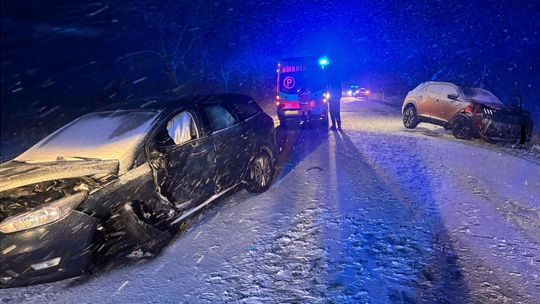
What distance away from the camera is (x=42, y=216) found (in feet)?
9.21

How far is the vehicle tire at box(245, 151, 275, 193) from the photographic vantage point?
5445 millimetres

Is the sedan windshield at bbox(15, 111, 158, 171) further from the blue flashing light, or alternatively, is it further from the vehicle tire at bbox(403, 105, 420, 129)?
the vehicle tire at bbox(403, 105, 420, 129)

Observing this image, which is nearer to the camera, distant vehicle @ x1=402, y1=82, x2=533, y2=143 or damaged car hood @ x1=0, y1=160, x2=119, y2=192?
damaged car hood @ x1=0, y1=160, x2=119, y2=192

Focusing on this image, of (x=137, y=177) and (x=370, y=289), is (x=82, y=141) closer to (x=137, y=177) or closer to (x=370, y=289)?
(x=137, y=177)

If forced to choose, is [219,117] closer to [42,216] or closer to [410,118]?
[42,216]

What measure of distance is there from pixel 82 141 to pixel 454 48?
127 ft

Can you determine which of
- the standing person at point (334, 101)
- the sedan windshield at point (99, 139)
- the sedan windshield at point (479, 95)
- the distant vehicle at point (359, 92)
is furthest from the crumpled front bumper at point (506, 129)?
the distant vehicle at point (359, 92)

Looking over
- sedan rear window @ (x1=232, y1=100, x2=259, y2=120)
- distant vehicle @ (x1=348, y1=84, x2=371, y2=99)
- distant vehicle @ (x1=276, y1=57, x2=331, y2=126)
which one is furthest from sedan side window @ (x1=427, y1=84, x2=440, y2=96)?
distant vehicle @ (x1=348, y1=84, x2=371, y2=99)

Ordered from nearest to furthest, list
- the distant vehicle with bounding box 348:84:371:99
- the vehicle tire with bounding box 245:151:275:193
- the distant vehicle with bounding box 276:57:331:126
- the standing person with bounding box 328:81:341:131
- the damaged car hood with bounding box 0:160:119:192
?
the damaged car hood with bounding box 0:160:119:192
the vehicle tire with bounding box 245:151:275:193
the distant vehicle with bounding box 276:57:331:126
the standing person with bounding box 328:81:341:131
the distant vehicle with bounding box 348:84:371:99

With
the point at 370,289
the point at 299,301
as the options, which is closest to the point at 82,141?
the point at 299,301

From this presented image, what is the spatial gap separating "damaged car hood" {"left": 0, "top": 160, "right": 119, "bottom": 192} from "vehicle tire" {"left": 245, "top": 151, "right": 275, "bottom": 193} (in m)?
2.36

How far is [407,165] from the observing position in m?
6.94

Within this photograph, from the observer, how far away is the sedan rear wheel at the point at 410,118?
A: 12010 mm

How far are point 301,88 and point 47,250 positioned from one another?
9.94 m
